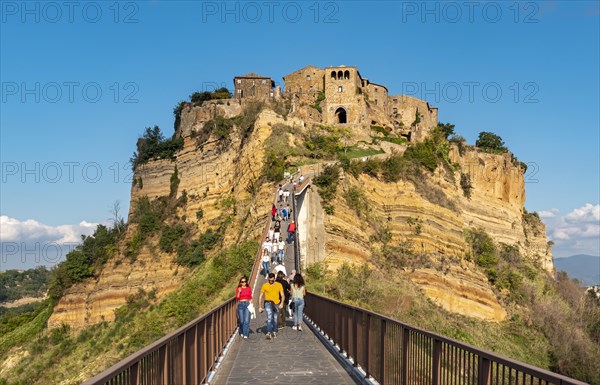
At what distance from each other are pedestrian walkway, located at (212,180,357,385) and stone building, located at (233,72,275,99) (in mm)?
49608

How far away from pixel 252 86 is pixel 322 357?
177ft

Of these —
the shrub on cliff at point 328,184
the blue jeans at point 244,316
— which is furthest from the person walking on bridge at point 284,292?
→ the shrub on cliff at point 328,184

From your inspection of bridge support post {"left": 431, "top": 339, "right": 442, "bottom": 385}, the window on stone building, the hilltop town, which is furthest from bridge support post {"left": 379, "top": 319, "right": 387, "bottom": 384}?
the window on stone building

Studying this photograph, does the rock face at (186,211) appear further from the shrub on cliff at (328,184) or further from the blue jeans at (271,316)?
the blue jeans at (271,316)

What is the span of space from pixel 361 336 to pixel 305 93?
57.0 m

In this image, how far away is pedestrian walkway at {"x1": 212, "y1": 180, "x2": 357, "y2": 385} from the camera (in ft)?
32.9

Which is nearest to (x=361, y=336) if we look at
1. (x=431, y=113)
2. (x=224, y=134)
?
(x=224, y=134)

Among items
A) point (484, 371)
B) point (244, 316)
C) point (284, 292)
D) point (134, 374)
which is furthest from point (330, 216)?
point (134, 374)

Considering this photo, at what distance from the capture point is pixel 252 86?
63.7 meters

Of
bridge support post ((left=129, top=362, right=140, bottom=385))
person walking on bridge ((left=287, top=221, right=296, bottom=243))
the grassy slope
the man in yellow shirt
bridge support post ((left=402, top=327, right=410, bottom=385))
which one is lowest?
the grassy slope

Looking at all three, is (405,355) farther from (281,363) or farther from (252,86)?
(252,86)

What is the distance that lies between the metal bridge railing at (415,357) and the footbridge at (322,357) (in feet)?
0.03

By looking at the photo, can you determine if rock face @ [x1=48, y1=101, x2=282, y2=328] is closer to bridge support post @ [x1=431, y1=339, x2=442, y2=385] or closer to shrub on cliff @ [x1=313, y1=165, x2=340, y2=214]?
shrub on cliff @ [x1=313, y1=165, x2=340, y2=214]

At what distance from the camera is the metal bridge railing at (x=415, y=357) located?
5184 mm
